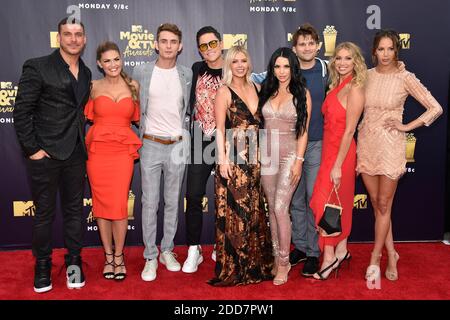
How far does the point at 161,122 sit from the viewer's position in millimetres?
3598

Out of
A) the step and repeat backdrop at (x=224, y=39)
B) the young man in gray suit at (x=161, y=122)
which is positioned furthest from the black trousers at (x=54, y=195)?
the step and repeat backdrop at (x=224, y=39)

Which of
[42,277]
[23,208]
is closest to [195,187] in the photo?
[42,277]

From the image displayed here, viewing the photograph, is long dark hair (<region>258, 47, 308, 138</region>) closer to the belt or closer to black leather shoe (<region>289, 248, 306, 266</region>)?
the belt

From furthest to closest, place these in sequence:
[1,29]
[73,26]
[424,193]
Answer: [424,193] → [1,29] → [73,26]

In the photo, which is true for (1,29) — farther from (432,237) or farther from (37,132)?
(432,237)

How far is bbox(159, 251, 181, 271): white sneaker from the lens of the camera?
3811 mm

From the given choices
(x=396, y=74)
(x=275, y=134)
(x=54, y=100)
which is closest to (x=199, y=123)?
(x=275, y=134)

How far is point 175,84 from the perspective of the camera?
3.62 m

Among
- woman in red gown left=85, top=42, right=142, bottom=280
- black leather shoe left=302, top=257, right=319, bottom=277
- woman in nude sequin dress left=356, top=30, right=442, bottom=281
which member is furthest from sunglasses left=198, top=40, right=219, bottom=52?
black leather shoe left=302, top=257, right=319, bottom=277

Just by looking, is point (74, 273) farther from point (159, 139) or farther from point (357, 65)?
point (357, 65)

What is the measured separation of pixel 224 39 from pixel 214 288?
2.36m

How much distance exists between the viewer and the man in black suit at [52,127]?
3172mm

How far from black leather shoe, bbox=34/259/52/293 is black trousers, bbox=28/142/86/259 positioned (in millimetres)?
52

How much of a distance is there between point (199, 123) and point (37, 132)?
4.06 ft
